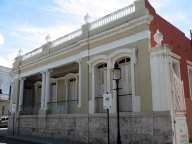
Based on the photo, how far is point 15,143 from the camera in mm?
15180

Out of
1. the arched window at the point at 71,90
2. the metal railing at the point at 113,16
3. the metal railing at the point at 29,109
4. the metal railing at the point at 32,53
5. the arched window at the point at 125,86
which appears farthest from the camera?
the metal railing at the point at 29,109

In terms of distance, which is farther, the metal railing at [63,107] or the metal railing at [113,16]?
the metal railing at [63,107]

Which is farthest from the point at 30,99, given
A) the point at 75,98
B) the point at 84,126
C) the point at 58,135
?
the point at 84,126

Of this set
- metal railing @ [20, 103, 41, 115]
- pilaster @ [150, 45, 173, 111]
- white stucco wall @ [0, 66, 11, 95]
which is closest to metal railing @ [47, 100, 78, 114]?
metal railing @ [20, 103, 41, 115]

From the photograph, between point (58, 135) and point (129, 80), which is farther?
point (58, 135)

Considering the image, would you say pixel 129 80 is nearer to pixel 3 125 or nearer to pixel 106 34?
pixel 106 34

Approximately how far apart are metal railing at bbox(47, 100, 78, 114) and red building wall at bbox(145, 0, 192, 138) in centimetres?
763

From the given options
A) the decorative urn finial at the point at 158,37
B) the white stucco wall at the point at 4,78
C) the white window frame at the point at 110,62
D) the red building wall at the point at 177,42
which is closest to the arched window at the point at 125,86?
the white window frame at the point at 110,62

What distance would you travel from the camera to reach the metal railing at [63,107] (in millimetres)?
18725

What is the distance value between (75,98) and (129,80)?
7.18 m

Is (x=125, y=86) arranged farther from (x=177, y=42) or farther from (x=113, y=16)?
(x=177, y=42)

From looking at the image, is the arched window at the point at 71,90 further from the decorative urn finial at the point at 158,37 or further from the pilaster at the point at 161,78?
the decorative urn finial at the point at 158,37

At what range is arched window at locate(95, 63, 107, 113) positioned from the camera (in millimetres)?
14500

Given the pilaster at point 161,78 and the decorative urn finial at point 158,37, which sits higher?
the decorative urn finial at point 158,37
